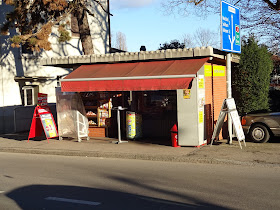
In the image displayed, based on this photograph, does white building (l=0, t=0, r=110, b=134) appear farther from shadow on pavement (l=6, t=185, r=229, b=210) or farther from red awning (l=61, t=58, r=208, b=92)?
shadow on pavement (l=6, t=185, r=229, b=210)

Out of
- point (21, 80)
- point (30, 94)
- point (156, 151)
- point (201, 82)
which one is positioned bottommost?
point (156, 151)

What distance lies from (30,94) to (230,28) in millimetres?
Answer: 12999

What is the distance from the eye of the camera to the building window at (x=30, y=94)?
71.7 ft

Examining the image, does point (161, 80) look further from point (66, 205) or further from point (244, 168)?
point (66, 205)

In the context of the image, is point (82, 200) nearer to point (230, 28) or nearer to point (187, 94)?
point (187, 94)

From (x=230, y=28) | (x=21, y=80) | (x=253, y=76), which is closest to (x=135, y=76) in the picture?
(x=230, y=28)

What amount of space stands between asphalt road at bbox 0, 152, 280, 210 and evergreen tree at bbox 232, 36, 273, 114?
519 centimetres

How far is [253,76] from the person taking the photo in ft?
47.6

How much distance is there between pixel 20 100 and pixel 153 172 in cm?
1379

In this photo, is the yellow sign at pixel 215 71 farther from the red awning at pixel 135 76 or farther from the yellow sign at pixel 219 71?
the red awning at pixel 135 76

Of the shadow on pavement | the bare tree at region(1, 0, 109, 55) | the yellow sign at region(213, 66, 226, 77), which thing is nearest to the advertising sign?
the yellow sign at region(213, 66, 226, 77)

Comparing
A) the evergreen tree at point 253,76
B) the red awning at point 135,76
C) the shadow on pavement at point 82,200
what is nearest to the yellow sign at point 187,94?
the red awning at point 135,76

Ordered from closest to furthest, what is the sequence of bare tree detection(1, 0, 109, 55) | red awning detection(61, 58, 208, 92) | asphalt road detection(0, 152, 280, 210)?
asphalt road detection(0, 152, 280, 210) < red awning detection(61, 58, 208, 92) < bare tree detection(1, 0, 109, 55)

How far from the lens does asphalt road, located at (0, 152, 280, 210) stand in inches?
265
